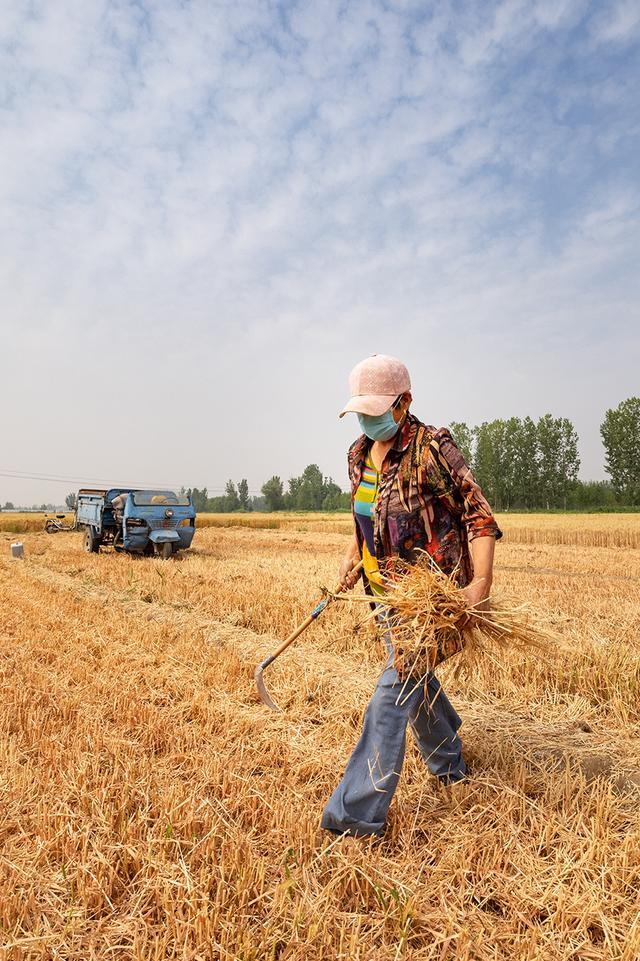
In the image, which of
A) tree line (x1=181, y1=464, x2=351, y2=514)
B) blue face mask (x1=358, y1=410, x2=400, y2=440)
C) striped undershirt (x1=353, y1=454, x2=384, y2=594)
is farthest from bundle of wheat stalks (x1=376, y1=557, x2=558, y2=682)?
tree line (x1=181, y1=464, x2=351, y2=514)

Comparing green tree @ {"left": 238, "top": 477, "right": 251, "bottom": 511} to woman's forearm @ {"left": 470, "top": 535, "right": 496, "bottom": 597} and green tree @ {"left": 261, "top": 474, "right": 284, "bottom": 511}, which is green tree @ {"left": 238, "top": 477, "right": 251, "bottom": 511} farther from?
woman's forearm @ {"left": 470, "top": 535, "right": 496, "bottom": 597}

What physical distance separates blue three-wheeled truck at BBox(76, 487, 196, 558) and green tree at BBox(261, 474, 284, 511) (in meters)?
95.4

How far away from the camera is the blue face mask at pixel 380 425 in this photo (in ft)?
9.37

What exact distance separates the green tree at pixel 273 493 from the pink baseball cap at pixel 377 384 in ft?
360

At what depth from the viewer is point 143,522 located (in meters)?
14.6

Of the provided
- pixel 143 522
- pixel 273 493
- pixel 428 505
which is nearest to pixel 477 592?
pixel 428 505

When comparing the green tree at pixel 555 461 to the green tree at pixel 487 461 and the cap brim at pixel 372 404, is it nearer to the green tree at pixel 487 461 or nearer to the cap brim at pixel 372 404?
the green tree at pixel 487 461

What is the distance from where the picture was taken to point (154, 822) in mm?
2902

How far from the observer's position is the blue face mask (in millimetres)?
2857

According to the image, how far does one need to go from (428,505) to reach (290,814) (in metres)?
1.72

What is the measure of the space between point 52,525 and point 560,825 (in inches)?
1060

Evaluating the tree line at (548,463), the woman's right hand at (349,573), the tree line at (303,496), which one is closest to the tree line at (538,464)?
the tree line at (548,463)

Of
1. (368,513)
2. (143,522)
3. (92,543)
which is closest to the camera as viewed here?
(368,513)

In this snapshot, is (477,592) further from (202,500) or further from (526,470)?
(202,500)
